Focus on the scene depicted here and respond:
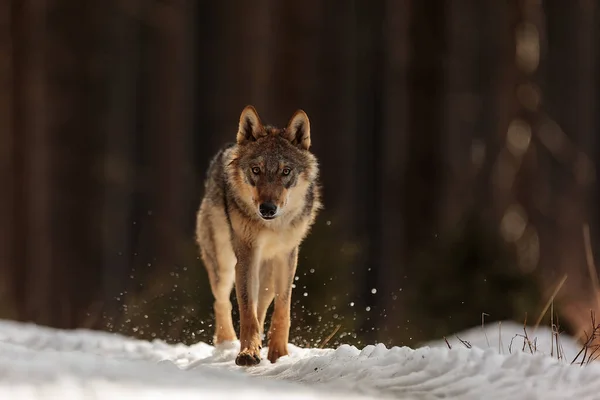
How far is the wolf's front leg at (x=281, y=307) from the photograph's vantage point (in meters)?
5.91

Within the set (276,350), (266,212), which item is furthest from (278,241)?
(276,350)

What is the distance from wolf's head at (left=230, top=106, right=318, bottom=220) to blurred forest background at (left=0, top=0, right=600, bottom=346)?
4997 mm

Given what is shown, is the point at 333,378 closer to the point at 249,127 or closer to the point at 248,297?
the point at 248,297

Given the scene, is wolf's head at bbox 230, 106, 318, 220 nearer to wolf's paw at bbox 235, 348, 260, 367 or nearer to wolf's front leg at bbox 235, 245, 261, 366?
wolf's front leg at bbox 235, 245, 261, 366

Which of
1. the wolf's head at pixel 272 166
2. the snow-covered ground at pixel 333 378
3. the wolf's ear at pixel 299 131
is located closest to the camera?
the snow-covered ground at pixel 333 378

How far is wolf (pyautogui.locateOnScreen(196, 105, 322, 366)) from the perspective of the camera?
5.78 meters

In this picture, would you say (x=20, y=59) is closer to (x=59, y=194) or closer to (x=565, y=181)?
(x=59, y=194)

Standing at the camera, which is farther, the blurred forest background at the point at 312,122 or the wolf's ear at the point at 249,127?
the blurred forest background at the point at 312,122

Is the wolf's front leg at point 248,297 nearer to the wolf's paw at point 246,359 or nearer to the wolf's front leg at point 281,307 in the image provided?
the wolf's paw at point 246,359

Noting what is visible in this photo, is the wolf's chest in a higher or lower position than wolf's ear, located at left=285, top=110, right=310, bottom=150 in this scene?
lower

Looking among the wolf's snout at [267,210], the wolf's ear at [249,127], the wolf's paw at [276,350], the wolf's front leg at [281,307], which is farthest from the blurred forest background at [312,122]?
the wolf's snout at [267,210]

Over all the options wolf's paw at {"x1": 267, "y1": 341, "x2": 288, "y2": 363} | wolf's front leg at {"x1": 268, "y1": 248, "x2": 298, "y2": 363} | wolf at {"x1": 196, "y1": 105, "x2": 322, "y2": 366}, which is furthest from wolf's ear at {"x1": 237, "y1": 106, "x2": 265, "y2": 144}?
wolf's paw at {"x1": 267, "y1": 341, "x2": 288, "y2": 363}

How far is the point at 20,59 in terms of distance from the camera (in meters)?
16.0

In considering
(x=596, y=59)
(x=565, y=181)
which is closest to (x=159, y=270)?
(x=565, y=181)
